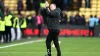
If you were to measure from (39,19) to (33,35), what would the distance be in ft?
5.35

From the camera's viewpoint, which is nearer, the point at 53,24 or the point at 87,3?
the point at 53,24

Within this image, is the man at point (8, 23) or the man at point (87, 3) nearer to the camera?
the man at point (8, 23)

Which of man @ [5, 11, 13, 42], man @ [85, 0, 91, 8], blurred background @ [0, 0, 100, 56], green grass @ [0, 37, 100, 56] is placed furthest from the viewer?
man @ [85, 0, 91, 8]

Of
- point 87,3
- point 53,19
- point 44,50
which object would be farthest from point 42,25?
point 53,19

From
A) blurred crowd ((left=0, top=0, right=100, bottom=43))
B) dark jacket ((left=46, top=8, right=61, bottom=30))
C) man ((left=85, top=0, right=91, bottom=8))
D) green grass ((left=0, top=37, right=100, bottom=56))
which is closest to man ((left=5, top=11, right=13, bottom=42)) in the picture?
blurred crowd ((left=0, top=0, right=100, bottom=43))

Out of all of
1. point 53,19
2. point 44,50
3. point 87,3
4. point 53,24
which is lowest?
→ point 44,50

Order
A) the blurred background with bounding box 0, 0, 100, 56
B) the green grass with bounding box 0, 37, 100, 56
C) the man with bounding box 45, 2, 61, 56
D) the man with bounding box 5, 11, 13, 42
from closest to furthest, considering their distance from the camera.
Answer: the man with bounding box 45, 2, 61, 56 → the green grass with bounding box 0, 37, 100, 56 → the blurred background with bounding box 0, 0, 100, 56 → the man with bounding box 5, 11, 13, 42

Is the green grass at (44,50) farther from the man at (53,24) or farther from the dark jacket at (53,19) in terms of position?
the dark jacket at (53,19)

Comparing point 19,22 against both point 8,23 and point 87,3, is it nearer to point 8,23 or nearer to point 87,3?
point 8,23

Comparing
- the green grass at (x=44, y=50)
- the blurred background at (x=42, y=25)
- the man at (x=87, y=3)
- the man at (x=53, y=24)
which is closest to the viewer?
the man at (x=53, y=24)

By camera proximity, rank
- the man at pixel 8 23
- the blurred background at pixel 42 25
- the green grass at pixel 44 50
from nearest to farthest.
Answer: the green grass at pixel 44 50, the blurred background at pixel 42 25, the man at pixel 8 23

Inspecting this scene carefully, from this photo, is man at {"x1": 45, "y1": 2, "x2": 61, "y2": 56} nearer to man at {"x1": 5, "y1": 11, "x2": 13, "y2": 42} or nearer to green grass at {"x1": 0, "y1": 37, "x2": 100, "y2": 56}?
green grass at {"x1": 0, "y1": 37, "x2": 100, "y2": 56}

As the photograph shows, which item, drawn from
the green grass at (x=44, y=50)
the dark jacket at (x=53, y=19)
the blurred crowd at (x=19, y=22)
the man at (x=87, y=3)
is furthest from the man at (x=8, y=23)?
the man at (x=87, y=3)

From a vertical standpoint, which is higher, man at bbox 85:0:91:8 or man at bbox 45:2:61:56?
man at bbox 45:2:61:56
